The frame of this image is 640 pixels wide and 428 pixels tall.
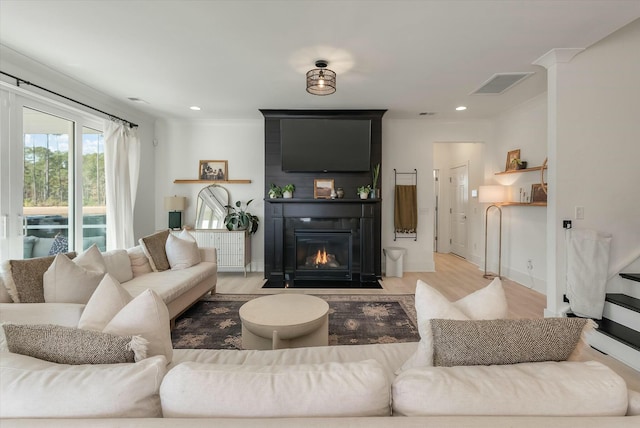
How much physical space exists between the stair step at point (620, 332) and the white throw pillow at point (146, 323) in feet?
10.6

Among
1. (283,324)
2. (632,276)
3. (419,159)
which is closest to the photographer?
(283,324)

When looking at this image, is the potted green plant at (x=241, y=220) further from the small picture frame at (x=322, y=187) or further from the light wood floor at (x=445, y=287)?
the small picture frame at (x=322, y=187)

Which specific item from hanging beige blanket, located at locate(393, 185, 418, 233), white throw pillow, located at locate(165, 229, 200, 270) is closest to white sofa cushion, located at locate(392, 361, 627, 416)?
white throw pillow, located at locate(165, 229, 200, 270)

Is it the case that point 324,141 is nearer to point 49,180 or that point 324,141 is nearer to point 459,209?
point 49,180

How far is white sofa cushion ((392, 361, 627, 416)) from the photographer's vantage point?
792mm

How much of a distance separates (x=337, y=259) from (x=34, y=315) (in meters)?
3.66

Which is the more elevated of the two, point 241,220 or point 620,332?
point 241,220

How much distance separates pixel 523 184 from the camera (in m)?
Answer: 4.54

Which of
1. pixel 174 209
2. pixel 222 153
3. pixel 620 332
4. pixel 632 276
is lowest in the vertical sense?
pixel 620 332

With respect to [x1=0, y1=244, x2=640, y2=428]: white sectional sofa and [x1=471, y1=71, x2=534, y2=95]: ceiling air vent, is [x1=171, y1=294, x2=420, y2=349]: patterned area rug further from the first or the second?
[x1=471, y1=71, x2=534, y2=95]: ceiling air vent

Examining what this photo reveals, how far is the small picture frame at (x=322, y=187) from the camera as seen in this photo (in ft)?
16.0

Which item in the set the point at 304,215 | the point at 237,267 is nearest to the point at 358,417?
the point at 304,215

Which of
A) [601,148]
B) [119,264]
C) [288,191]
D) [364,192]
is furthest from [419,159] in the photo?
[119,264]

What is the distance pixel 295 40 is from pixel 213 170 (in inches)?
128
